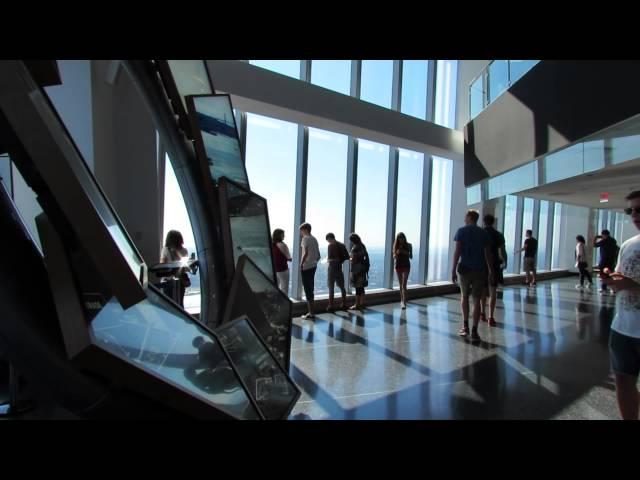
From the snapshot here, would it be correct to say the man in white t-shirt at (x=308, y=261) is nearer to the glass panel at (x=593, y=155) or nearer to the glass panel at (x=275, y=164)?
the glass panel at (x=275, y=164)

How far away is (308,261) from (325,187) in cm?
218

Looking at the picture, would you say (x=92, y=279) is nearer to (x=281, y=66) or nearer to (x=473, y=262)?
(x=473, y=262)

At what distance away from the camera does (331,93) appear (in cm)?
754

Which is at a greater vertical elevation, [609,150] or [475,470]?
[609,150]

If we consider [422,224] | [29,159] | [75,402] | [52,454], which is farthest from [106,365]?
[422,224]

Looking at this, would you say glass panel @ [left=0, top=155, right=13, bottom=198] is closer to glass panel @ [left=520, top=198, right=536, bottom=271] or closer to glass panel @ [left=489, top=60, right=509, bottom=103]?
glass panel @ [left=489, top=60, right=509, bottom=103]

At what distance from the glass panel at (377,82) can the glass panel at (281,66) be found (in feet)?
6.56

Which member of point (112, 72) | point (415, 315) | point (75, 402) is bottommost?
point (415, 315)

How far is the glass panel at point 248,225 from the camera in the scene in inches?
147

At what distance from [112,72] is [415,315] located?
6864mm

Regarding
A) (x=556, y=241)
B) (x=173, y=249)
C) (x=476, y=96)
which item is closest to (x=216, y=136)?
(x=173, y=249)

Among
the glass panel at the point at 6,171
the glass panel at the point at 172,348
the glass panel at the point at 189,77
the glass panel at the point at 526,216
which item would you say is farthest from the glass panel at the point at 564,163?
the glass panel at the point at 526,216
